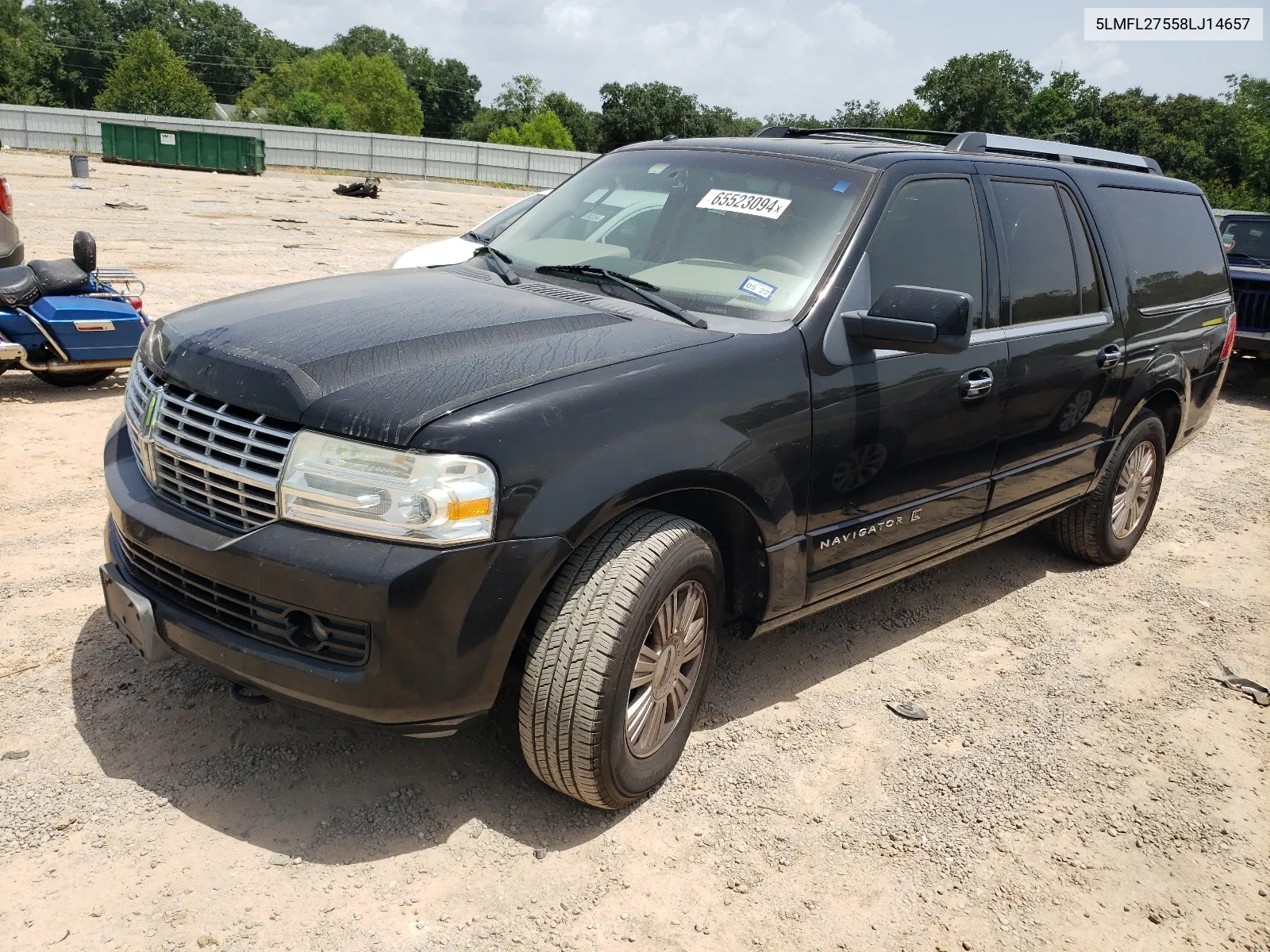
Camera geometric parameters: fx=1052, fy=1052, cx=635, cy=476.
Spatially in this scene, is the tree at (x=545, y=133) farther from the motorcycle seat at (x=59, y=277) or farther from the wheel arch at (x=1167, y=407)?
the wheel arch at (x=1167, y=407)

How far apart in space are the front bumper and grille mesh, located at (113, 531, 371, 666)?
0.06ft

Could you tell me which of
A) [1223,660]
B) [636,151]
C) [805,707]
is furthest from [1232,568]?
[636,151]

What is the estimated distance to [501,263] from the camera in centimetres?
406

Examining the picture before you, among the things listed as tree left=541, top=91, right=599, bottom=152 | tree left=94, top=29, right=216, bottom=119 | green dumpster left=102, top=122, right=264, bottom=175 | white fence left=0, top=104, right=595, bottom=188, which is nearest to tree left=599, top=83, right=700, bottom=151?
Answer: tree left=541, top=91, right=599, bottom=152

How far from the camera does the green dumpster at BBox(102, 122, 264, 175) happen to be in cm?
3712

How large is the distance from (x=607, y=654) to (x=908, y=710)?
1.64 m

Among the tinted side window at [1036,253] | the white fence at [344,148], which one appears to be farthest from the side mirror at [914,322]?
the white fence at [344,148]

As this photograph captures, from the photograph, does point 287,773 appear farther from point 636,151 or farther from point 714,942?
point 636,151

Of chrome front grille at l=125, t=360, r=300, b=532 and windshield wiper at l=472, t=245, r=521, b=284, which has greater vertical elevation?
windshield wiper at l=472, t=245, r=521, b=284

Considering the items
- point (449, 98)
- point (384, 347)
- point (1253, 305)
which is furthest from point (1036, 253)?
point (449, 98)

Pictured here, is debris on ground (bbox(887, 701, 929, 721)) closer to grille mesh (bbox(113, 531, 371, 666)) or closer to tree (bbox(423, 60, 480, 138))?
grille mesh (bbox(113, 531, 371, 666))

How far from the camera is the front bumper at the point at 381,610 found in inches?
99.7

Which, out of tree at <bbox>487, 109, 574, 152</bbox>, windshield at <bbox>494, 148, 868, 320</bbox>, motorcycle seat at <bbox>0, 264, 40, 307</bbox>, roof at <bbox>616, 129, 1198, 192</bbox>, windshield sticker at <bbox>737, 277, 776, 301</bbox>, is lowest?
motorcycle seat at <bbox>0, 264, 40, 307</bbox>

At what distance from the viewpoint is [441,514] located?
8.32ft
